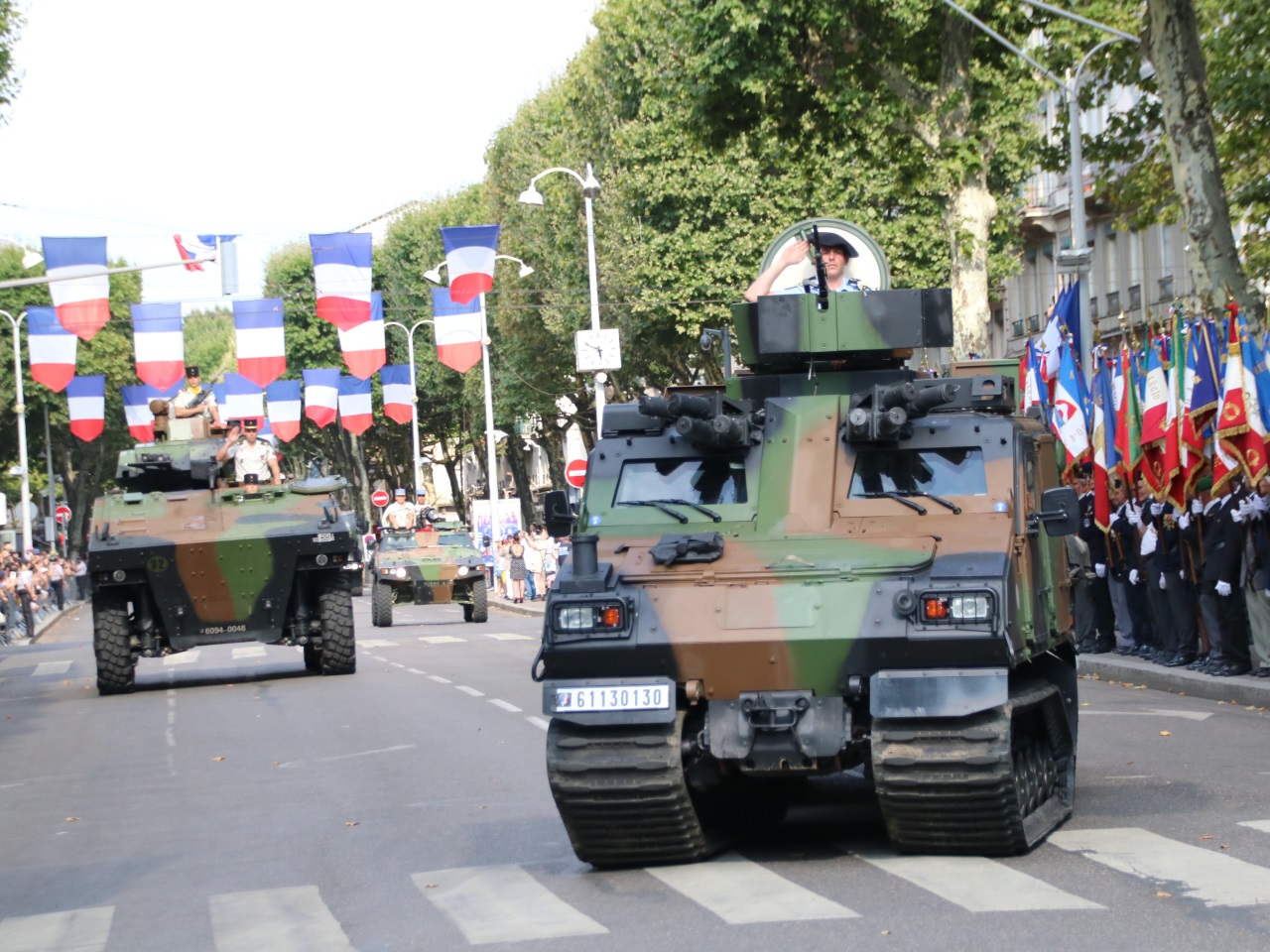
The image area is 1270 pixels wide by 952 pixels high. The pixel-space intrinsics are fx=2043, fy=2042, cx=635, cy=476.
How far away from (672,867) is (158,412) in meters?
17.3

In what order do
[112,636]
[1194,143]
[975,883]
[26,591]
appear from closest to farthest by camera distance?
[975,883], [1194,143], [112,636], [26,591]

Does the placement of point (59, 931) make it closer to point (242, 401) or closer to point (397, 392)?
point (242, 401)

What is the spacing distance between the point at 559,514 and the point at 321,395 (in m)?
39.0

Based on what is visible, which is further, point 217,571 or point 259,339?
point 259,339

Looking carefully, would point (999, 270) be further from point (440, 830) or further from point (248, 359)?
point (440, 830)

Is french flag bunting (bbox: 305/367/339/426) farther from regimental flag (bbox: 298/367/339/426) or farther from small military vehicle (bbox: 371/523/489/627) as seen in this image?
small military vehicle (bbox: 371/523/489/627)

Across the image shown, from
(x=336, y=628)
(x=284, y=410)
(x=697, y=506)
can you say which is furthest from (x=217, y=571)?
(x=284, y=410)

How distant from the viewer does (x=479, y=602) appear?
37.2m

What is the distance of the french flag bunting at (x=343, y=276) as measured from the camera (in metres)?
32.7

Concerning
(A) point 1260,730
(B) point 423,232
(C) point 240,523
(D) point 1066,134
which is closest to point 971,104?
(D) point 1066,134

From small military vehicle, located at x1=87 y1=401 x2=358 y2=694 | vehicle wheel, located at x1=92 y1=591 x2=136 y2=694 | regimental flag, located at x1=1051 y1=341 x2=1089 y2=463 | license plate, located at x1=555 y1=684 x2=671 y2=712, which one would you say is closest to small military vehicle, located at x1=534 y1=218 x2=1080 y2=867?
license plate, located at x1=555 y1=684 x2=671 y2=712

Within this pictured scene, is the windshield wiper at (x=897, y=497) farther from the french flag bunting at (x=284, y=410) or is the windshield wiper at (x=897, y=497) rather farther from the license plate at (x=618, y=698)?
the french flag bunting at (x=284, y=410)

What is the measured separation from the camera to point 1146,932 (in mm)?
7305

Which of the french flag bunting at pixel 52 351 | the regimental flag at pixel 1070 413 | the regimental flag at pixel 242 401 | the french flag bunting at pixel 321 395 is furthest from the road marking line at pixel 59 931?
the french flag bunting at pixel 321 395
